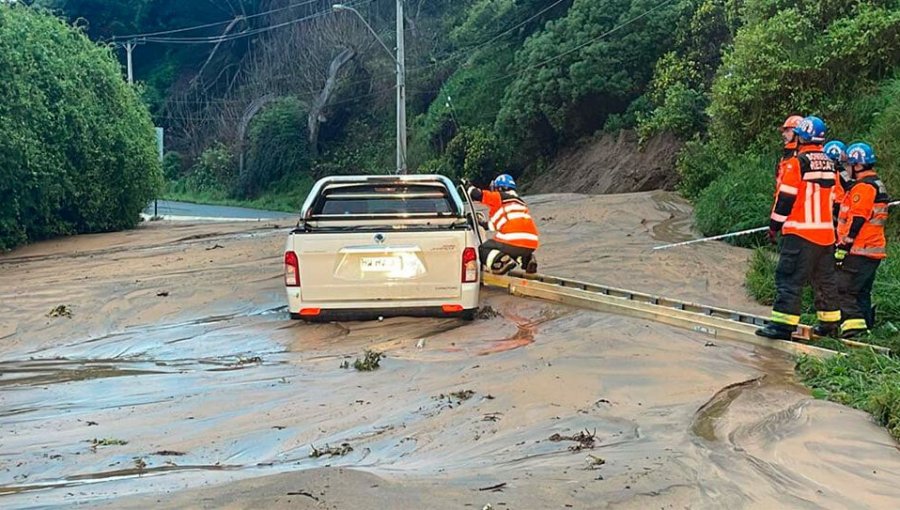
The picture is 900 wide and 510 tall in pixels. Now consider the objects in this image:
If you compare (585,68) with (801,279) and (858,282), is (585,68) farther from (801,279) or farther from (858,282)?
(801,279)

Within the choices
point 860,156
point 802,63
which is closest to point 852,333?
point 860,156

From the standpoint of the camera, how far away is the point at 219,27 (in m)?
58.4

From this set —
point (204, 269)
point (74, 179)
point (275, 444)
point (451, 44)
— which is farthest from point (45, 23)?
point (451, 44)

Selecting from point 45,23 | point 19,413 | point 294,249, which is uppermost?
point 45,23

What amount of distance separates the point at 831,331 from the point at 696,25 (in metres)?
22.6

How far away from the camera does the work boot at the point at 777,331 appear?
7098mm

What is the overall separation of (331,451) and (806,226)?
14.9 ft

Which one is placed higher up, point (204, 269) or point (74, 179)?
point (74, 179)

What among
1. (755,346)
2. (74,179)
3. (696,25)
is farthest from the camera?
(696,25)

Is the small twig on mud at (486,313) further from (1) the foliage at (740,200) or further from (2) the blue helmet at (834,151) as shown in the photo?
(1) the foliage at (740,200)

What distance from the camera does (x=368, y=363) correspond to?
22.0 feet

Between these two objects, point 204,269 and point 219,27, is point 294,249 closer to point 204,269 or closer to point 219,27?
point 204,269

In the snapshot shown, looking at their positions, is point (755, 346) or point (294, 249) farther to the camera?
point (294, 249)

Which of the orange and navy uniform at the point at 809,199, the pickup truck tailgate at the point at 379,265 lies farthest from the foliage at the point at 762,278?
the pickup truck tailgate at the point at 379,265
